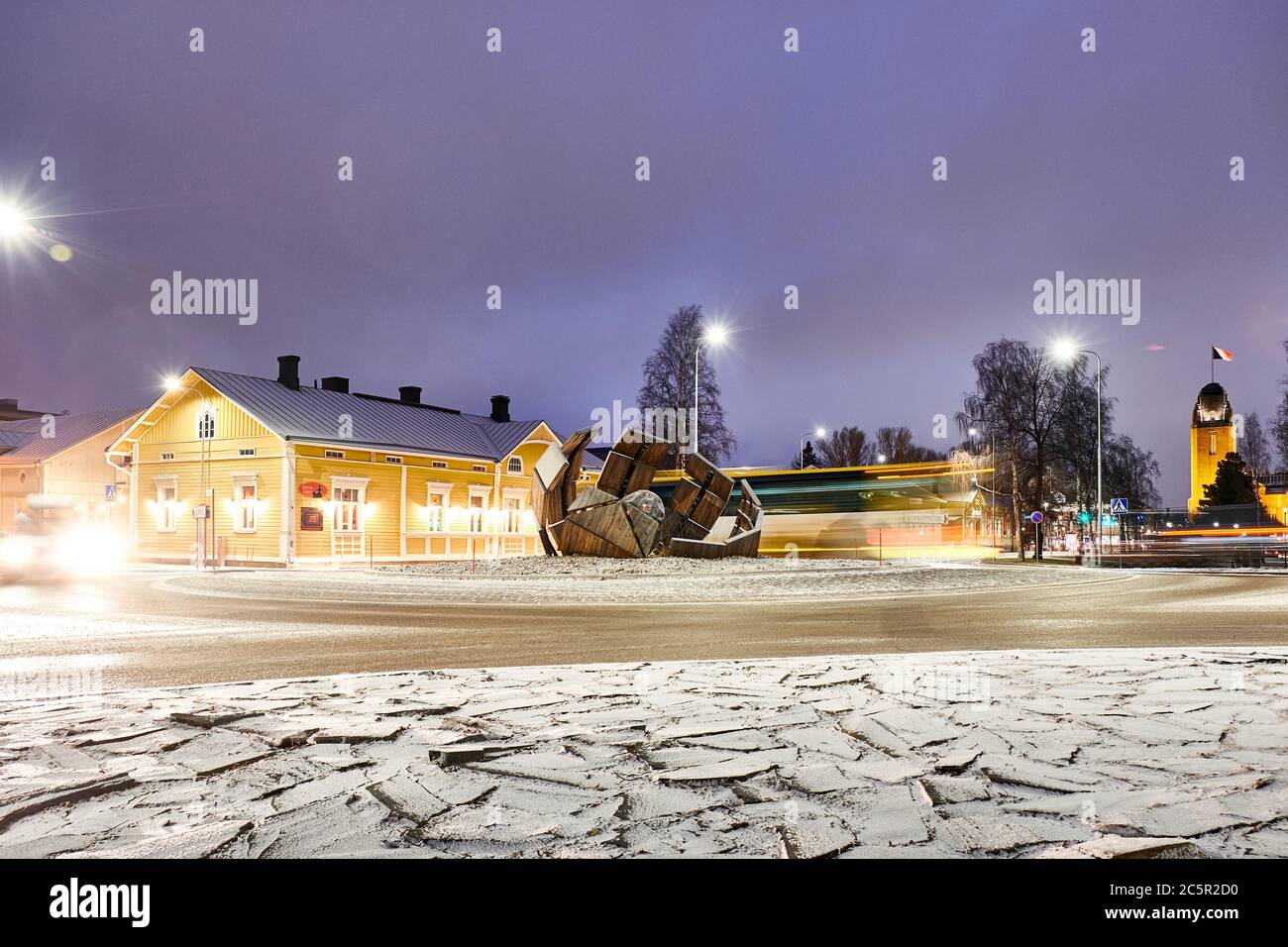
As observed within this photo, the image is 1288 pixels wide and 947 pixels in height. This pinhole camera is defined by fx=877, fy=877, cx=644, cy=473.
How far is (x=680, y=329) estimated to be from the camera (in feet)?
176

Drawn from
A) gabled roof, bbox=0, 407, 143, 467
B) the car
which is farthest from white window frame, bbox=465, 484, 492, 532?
gabled roof, bbox=0, 407, 143, 467

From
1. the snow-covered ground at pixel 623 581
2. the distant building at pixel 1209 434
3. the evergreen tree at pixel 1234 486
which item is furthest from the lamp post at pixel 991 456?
the distant building at pixel 1209 434

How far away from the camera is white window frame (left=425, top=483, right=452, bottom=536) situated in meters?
39.8

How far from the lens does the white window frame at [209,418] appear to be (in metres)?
36.5

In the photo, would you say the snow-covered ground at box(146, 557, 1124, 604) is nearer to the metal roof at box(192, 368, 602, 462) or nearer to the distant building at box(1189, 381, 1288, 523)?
the metal roof at box(192, 368, 602, 462)

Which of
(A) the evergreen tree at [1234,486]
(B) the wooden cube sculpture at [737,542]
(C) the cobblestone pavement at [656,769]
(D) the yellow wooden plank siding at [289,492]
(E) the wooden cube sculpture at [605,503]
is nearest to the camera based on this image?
(C) the cobblestone pavement at [656,769]

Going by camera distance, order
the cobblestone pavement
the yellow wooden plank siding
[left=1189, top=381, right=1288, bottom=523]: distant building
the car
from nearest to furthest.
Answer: the cobblestone pavement
the car
the yellow wooden plank siding
[left=1189, top=381, right=1288, bottom=523]: distant building

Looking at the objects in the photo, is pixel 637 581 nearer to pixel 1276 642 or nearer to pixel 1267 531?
pixel 1276 642

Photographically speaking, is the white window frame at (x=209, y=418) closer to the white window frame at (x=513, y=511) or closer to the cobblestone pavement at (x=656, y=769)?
the white window frame at (x=513, y=511)

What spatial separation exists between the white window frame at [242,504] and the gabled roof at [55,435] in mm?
23792

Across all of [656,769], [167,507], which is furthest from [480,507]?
[656,769]

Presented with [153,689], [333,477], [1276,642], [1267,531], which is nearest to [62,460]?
[333,477]

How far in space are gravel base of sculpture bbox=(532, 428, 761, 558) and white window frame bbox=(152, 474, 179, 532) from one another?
17.9 meters
